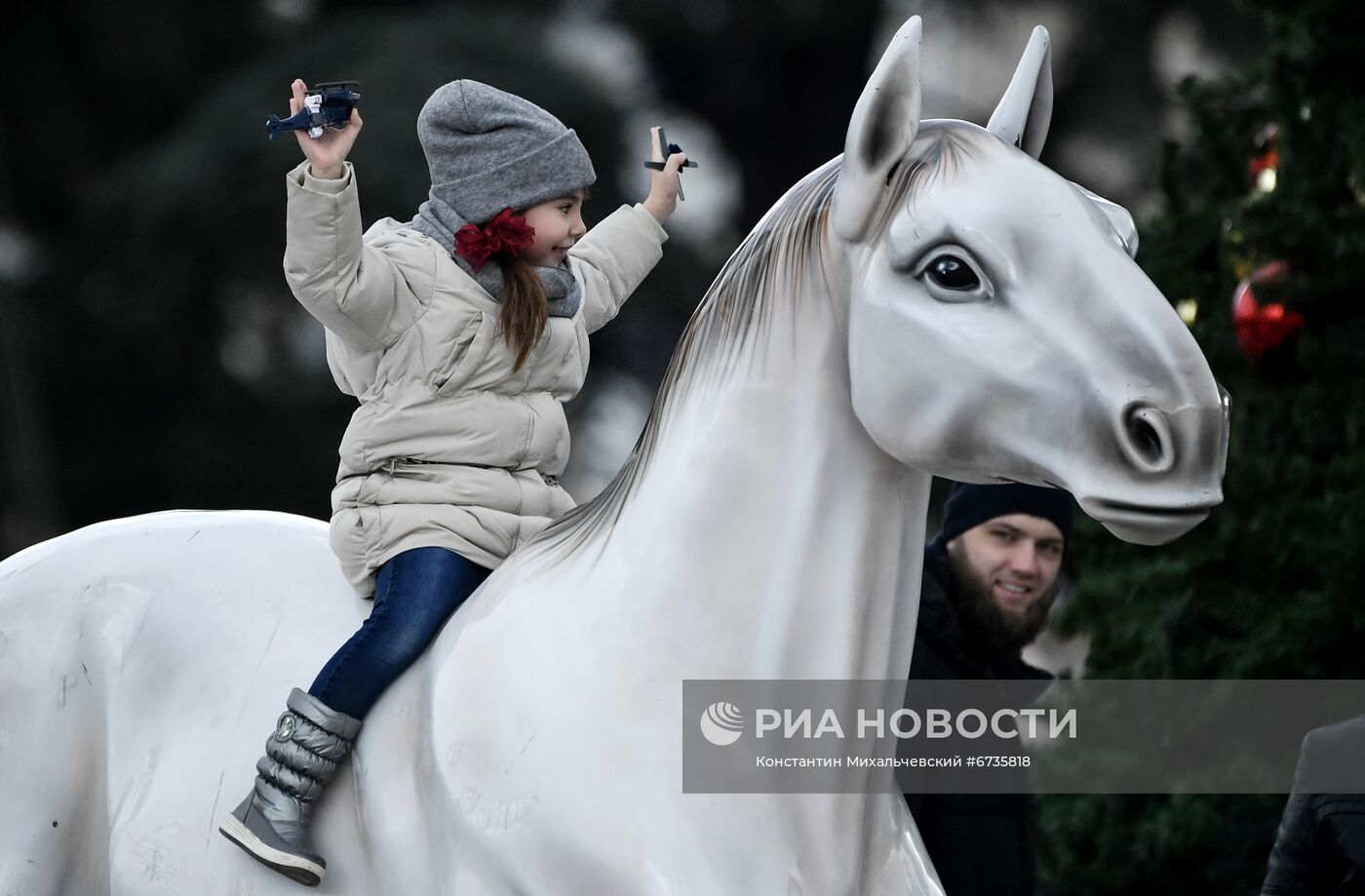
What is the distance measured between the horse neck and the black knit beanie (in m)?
1.68

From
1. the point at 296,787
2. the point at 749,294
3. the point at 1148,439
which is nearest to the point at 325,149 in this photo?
the point at 749,294

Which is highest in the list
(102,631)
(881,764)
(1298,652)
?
(1298,652)

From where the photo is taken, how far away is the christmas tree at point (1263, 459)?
474cm

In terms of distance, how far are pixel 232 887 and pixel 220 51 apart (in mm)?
9949

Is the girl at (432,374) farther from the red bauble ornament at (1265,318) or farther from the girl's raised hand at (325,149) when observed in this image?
the red bauble ornament at (1265,318)

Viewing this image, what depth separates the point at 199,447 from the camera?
1138 cm

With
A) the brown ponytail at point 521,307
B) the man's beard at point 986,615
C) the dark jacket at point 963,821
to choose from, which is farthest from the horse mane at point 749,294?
the man's beard at point 986,615

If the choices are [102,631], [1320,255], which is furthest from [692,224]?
[102,631]

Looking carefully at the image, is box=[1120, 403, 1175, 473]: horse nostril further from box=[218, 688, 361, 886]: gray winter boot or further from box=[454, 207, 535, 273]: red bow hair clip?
box=[218, 688, 361, 886]: gray winter boot

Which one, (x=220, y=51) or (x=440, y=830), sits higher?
(x=220, y=51)

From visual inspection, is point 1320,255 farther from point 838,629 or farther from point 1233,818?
point 838,629

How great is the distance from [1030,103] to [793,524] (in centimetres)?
75

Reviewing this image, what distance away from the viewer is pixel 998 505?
426 cm

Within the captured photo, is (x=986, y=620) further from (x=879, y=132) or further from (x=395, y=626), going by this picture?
(x=879, y=132)
